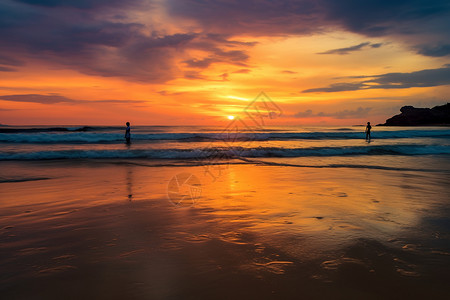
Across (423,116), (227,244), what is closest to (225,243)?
(227,244)

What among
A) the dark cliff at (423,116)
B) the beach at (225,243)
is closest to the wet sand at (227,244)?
the beach at (225,243)

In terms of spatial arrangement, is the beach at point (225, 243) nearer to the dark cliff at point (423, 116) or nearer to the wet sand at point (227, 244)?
the wet sand at point (227, 244)

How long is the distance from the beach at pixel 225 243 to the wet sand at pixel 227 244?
0.02m

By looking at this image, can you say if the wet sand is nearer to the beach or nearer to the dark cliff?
the beach

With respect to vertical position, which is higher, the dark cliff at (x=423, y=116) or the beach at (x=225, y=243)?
the dark cliff at (x=423, y=116)

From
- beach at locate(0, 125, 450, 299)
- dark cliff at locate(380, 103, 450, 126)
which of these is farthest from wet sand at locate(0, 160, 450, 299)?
dark cliff at locate(380, 103, 450, 126)

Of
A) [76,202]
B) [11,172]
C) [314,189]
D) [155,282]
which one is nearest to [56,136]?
[11,172]

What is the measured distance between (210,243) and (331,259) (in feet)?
4.86

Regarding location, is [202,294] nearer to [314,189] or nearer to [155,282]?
[155,282]

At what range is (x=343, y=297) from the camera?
261cm

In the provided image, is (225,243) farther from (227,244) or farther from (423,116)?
(423,116)

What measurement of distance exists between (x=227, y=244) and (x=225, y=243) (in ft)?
0.14

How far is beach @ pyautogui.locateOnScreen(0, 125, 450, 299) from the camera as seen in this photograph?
2.77 m

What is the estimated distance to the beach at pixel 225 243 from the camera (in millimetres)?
2773
